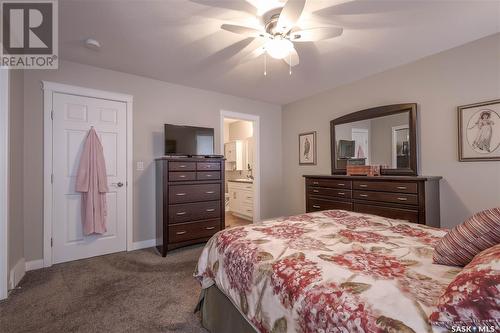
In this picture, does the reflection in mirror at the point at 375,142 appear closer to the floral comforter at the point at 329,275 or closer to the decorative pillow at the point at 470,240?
the floral comforter at the point at 329,275

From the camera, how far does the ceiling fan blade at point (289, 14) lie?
1.58 metres

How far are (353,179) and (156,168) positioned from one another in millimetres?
2811

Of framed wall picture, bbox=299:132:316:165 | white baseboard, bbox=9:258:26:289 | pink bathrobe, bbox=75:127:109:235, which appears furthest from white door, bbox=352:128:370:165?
white baseboard, bbox=9:258:26:289

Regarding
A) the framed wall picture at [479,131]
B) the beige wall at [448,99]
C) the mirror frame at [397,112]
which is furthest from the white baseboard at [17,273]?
the framed wall picture at [479,131]

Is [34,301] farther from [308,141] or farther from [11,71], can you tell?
[308,141]

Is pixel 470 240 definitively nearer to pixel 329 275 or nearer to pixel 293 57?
pixel 329 275

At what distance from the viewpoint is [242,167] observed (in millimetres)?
6031

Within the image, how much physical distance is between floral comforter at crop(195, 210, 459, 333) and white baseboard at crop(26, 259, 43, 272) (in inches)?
88.3

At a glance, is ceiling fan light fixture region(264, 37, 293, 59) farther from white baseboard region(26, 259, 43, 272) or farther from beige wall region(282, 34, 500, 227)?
white baseboard region(26, 259, 43, 272)

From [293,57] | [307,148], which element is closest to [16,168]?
[293,57]

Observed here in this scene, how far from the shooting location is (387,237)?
4.80 feet

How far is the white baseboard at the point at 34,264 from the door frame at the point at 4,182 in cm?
64

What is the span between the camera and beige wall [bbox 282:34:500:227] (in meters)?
2.35

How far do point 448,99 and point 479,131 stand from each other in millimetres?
478
